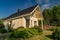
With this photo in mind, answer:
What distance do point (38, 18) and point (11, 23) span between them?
7090 mm

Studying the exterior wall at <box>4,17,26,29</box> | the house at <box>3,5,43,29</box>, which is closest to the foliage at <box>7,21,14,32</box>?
the house at <box>3,5,43,29</box>

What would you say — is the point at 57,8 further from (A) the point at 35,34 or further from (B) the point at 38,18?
(A) the point at 35,34

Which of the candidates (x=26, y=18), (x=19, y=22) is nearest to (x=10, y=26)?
(x=19, y=22)

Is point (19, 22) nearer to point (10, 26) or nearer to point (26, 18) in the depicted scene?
point (26, 18)

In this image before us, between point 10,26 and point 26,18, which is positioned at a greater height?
point 26,18

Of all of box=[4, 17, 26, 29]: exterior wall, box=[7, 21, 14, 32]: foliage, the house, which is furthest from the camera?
box=[7, 21, 14, 32]: foliage

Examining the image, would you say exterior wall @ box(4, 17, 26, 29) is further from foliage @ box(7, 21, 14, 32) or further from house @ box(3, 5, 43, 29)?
foliage @ box(7, 21, 14, 32)

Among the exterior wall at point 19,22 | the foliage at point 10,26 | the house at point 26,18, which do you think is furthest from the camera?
the foliage at point 10,26

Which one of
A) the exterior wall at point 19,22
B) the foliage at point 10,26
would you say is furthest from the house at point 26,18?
the foliage at point 10,26

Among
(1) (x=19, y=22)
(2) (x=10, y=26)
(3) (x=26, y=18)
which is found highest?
(3) (x=26, y=18)

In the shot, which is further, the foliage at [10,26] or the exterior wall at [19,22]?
the foliage at [10,26]

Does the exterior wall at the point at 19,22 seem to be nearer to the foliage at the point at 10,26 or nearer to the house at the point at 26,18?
the house at the point at 26,18

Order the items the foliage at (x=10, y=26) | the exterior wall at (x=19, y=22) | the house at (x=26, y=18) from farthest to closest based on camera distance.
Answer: the foliage at (x=10, y=26) → the exterior wall at (x=19, y=22) → the house at (x=26, y=18)

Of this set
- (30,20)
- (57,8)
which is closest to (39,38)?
(30,20)
